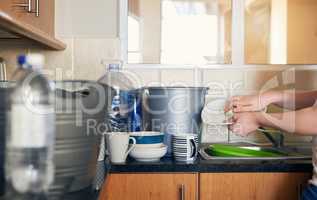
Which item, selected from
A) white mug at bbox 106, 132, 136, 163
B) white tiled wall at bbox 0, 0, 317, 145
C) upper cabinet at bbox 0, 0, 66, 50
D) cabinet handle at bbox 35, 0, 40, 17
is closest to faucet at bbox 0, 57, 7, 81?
white tiled wall at bbox 0, 0, 317, 145

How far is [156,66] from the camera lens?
187cm

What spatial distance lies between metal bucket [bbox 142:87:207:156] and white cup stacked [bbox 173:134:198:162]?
0.08m

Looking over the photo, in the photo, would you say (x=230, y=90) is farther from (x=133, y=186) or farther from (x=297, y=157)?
(x=133, y=186)

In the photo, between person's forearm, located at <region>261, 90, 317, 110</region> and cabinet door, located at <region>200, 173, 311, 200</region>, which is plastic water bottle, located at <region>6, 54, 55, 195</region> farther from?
person's forearm, located at <region>261, 90, 317, 110</region>

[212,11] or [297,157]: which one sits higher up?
[212,11]

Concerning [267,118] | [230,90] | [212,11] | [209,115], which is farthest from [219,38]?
[267,118]

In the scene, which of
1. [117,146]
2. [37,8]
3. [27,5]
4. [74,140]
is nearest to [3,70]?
[37,8]

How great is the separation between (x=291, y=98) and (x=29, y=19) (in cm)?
100

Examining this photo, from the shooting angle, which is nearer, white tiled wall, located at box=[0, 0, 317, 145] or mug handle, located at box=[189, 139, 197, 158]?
mug handle, located at box=[189, 139, 197, 158]

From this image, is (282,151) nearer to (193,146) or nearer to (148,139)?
(193,146)

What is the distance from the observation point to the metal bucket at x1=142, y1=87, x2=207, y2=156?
1.50 m

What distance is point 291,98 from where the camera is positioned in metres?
1.51

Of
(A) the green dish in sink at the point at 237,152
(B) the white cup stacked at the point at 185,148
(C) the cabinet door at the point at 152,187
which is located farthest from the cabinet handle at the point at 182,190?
(A) the green dish in sink at the point at 237,152

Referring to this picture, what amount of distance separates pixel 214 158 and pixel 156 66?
60 centimetres
